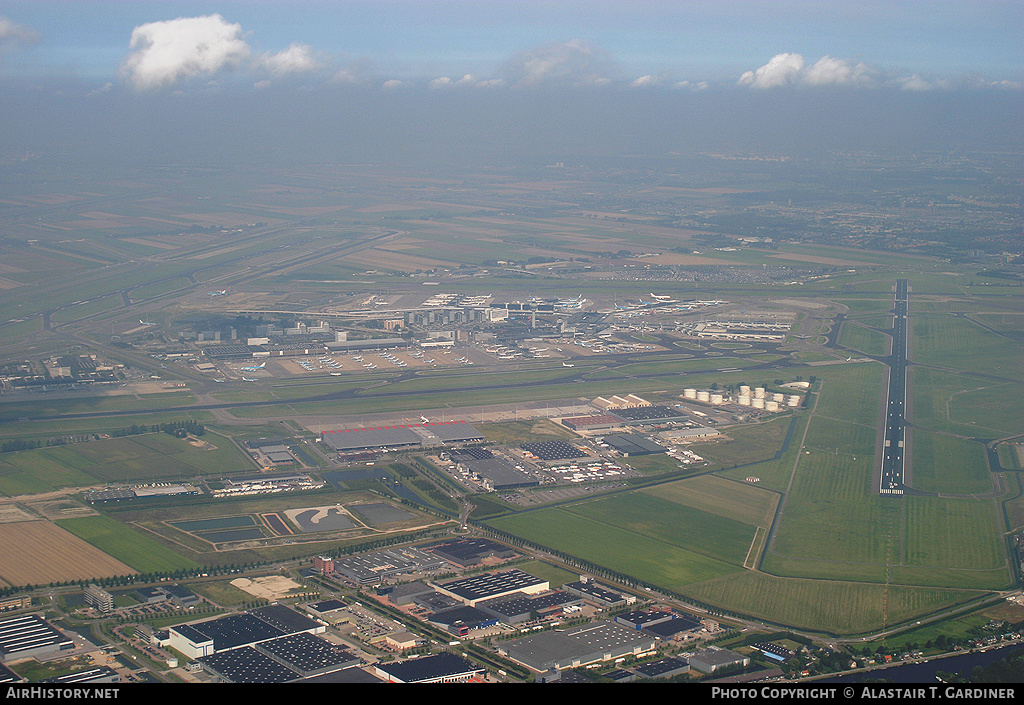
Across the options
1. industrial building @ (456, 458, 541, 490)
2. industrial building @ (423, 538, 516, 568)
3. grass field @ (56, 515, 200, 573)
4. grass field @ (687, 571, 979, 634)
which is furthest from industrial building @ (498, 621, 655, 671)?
industrial building @ (456, 458, 541, 490)

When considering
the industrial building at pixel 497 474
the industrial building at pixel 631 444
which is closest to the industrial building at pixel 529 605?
the industrial building at pixel 497 474

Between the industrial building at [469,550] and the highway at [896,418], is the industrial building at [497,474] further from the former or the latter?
the highway at [896,418]

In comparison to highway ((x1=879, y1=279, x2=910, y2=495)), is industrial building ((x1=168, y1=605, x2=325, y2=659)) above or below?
below

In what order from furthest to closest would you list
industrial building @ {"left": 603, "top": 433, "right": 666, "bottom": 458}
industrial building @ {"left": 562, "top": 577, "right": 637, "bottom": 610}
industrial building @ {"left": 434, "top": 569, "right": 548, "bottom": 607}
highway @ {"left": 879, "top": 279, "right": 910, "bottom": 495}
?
industrial building @ {"left": 603, "top": 433, "right": 666, "bottom": 458}
highway @ {"left": 879, "top": 279, "right": 910, "bottom": 495}
industrial building @ {"left": 434, "top": 569, "right": 548, "bottom": 607}
industrial building @ {"left": 562, "top": 577, "right": 637, "bottom": 610}

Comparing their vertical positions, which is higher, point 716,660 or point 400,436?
point 400,436

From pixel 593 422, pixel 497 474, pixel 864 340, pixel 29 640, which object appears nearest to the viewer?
pixel 29 640

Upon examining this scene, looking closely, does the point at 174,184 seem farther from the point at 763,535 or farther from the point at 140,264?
the point at 763,535

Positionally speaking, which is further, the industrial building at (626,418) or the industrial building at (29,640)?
the industrial building at (626,418)

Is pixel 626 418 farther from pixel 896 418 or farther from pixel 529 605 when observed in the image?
pixel 529 605

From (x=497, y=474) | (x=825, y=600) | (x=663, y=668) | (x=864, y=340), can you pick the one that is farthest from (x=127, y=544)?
(x=864, y=340)

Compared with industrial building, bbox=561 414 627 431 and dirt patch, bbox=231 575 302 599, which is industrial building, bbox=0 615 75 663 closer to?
dirt patch, bbox=231 575 302 599
